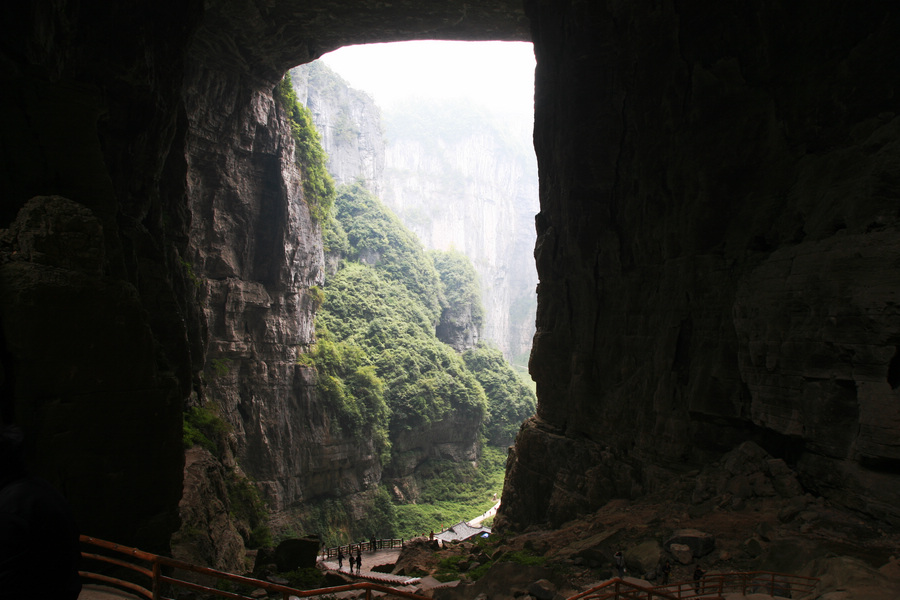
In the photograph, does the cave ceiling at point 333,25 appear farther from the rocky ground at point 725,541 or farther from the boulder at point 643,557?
the boulder at point 643,557

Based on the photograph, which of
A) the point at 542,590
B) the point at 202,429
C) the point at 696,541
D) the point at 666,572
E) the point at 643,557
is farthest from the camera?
the point at 202,429

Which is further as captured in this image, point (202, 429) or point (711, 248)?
point (202, 429)

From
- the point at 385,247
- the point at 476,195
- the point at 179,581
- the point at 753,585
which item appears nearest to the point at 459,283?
the point at 385,247

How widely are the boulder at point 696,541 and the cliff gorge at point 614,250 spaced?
7.11ft

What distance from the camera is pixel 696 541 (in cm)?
979

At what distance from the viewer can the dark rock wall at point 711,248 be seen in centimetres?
937

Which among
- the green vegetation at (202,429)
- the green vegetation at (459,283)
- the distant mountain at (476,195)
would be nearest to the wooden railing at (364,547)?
the green vegetation at (202,429)

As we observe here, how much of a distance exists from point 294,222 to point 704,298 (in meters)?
26.1

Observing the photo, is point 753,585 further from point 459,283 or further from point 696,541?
point 459,283

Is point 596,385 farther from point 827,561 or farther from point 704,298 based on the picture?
point 827,561

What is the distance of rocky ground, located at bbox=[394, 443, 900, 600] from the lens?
786cm

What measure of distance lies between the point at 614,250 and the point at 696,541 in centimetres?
827

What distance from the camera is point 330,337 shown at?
41312mm

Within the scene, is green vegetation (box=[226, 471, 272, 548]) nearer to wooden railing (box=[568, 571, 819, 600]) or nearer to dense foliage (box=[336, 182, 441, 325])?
wooden railing (box=[568, 571, 819, 600])
